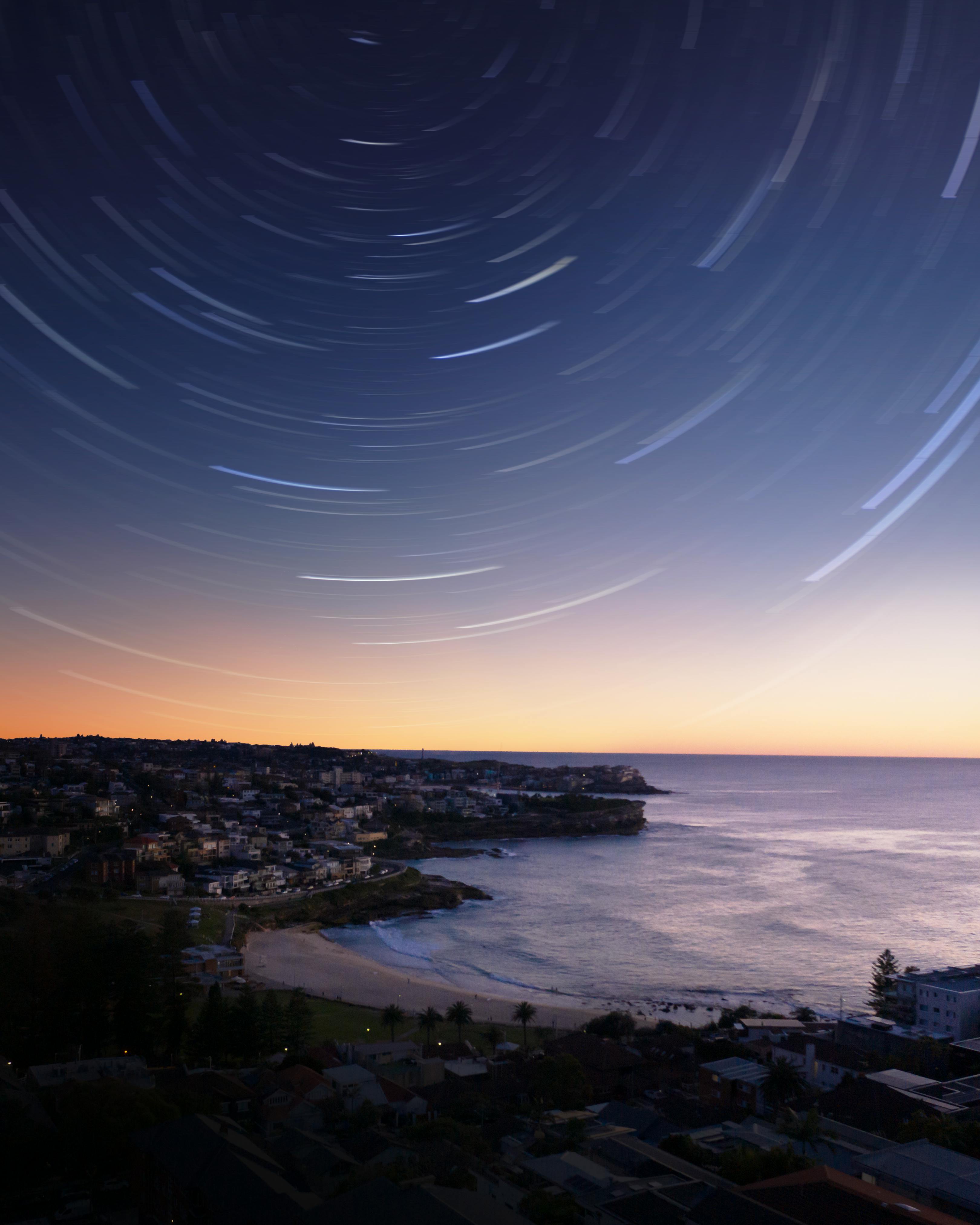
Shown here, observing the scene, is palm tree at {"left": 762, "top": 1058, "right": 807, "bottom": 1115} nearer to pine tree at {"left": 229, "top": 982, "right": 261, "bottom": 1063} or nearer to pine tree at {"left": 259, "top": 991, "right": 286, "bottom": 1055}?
pine tree at {"left": 259, "top": 991, "right": 286, "bottom": 1055}

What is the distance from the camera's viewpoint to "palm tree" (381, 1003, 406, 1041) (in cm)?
1805

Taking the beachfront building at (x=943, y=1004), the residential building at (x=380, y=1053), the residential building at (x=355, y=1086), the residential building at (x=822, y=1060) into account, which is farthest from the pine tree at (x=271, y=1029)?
the beachfront building at (x=943, y=1004)

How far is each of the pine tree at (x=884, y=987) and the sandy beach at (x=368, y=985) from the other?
7.22 meters

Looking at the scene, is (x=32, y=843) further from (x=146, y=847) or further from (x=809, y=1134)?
(x=809, y=1134)

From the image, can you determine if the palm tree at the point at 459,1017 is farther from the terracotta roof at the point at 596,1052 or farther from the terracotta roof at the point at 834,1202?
the terracotta roof at the point at 834,1202

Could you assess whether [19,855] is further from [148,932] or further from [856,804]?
[856,804]

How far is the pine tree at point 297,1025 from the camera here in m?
15.9

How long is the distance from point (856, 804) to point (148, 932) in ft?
295

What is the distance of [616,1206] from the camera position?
8.10 metres

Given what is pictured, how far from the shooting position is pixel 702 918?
35812 millimetres

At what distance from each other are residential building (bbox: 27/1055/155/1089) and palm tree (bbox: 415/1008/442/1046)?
20.4 feet

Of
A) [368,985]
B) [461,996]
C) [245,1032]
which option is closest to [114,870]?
[368,985]

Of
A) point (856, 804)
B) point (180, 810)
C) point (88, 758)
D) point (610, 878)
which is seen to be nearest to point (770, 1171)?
point (610, 878)

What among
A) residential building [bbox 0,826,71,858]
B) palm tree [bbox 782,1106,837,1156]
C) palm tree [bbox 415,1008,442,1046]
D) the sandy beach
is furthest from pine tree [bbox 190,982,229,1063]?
residential building [bbox 0,826,71,858]
